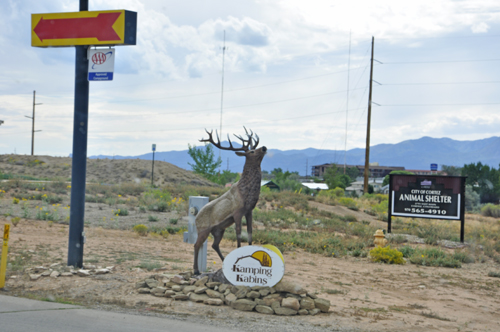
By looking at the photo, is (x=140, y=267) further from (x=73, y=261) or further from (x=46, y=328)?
(x=46, y=328)

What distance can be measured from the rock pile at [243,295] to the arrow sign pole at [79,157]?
2.01 m

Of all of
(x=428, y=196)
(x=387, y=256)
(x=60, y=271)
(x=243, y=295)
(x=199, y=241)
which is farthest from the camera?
(x=428, y=196)

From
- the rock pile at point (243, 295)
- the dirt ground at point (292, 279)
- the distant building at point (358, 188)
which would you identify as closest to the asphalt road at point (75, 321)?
the dirt ground at point (292, 279)

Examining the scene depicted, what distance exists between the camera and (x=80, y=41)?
9422 millimetres

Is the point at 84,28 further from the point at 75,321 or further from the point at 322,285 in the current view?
the point at 322,285

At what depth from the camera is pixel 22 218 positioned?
1775 cm

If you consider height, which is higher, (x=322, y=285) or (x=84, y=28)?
(x=84, y=28)

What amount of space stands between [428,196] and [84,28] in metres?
14.8

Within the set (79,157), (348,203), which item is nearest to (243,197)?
(79,157)

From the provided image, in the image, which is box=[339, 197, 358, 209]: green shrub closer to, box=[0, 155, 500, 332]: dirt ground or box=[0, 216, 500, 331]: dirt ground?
box=[0, 155, 500, 332]: dirt ground

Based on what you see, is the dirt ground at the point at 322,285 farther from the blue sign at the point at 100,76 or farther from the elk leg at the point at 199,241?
the blue sign at the point at 100,76

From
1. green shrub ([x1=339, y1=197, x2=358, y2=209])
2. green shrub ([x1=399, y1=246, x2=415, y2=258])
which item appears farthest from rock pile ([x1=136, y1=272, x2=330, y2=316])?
green shrub ([x1=339, y1=197, x2=358, y2=209])

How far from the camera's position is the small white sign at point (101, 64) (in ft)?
30.6

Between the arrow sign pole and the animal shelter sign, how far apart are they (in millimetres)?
13036
